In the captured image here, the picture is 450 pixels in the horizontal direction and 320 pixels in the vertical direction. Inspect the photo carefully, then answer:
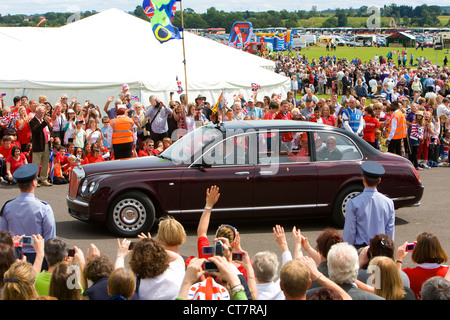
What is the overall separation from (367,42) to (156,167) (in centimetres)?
10269

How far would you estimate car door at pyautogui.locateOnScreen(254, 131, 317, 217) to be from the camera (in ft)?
32.2

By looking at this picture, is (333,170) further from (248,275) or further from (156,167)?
(248,275)

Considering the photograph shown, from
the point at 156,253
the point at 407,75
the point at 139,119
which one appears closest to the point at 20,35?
the point at 139,119

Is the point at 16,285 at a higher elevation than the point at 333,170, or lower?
higher

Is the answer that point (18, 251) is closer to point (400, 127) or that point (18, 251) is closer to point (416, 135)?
point (400, 127)

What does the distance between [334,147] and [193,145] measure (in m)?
2.31

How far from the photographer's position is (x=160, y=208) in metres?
9.70

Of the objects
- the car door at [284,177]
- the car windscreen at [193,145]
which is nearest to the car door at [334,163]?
the car door at [284,177]

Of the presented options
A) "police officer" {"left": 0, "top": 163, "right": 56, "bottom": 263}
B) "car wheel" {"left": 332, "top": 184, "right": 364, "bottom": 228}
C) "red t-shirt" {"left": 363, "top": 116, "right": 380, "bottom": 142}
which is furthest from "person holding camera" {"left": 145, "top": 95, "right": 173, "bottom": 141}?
"police officer" {"left": 0, "top": 163, "right": 56, "bottom": 263}

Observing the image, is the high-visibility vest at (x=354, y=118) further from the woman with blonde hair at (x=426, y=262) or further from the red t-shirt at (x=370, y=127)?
the woman with blonde hair at (x=426, y=262)

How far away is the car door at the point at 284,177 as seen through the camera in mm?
9805

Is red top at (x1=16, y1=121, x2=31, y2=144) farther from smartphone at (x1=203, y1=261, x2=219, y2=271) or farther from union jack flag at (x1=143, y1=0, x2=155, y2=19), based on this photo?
smartphone at (x1=203, y1=261, x2=219, y2=271)

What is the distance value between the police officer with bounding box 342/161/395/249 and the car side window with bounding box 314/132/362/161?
3.17 m
